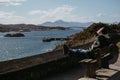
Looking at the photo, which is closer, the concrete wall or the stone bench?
the stone bench

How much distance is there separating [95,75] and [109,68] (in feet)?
4.12

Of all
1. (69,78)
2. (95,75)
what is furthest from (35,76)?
(95,75)

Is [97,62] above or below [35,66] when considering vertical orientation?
above

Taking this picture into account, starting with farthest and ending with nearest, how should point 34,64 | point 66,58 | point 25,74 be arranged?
point 66,58 < point 34,64 < point 25,74

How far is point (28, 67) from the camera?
10875mm

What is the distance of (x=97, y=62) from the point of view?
9.16 metres

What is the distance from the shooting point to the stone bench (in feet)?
27.3

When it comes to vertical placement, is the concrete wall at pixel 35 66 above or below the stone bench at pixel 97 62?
below

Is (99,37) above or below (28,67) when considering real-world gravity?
above

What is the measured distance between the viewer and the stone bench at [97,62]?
8.33 meters

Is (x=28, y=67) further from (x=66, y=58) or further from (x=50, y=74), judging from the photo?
(x=66, y=58)

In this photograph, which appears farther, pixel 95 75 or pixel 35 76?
pixel 35 76

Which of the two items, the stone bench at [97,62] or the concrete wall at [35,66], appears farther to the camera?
the concrete wall at [35,66]

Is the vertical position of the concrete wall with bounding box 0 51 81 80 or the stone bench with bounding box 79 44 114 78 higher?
the stone bench with bounding box 79 44 114 78
